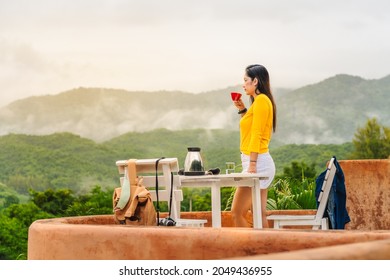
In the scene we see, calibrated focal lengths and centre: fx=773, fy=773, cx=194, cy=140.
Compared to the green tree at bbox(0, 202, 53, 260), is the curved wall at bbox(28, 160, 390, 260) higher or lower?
higher

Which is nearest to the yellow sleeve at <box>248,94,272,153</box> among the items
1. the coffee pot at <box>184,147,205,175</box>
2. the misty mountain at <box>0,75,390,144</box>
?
the coffee pot at <box>184,147,205,175</box>

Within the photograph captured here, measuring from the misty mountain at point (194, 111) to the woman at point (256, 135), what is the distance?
168 feet

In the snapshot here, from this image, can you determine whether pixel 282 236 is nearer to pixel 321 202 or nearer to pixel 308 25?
pixel 321 202

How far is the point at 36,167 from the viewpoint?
169ft

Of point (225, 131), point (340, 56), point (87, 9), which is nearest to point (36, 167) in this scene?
point (225, 131)

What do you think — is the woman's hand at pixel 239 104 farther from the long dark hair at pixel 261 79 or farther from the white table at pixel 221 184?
the white table at pixel 221 184

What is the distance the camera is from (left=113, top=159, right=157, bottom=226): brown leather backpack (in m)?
5.37

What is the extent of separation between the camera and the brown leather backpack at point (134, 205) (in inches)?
211

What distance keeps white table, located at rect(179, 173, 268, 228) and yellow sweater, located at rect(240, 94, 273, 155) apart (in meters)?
0.24

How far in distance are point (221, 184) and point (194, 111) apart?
61045 millimetres

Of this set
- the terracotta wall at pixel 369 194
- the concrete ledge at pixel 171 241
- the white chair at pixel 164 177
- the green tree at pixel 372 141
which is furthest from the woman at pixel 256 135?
the green tree at pixel 372 141

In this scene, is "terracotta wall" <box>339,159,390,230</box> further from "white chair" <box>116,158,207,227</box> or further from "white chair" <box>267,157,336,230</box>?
"white chair" <box>116,158,207,227</box>

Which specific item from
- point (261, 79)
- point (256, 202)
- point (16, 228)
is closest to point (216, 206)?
point (256, 202)

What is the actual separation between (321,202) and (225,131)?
52.2 metres
